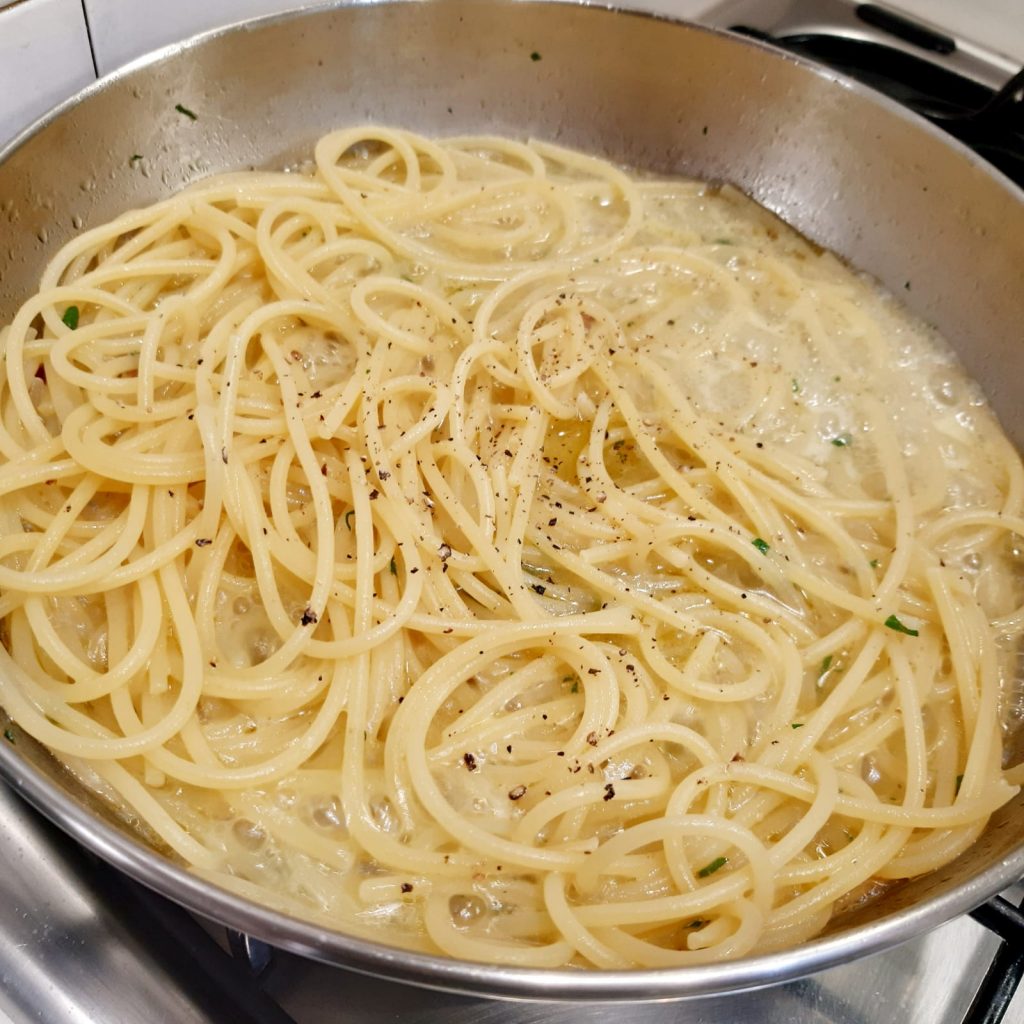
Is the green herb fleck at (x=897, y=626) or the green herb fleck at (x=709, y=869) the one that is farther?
the green herb fleck at (x=897, y=626)

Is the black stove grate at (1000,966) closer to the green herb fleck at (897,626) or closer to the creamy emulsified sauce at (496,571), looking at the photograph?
the creamy emulsified sauce at (496,571)

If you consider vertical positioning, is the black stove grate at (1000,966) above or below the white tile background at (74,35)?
below

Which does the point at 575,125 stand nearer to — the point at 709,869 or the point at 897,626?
the point at 897,626

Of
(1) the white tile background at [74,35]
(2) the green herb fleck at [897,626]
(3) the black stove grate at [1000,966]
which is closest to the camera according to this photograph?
(3) the black stove grate at [1000,966]

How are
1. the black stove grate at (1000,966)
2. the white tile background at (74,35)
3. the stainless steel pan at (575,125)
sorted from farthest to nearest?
the stainless steel pan at (575,125)
the white tile background at (74,35)
the black stove grate at (1000,966)

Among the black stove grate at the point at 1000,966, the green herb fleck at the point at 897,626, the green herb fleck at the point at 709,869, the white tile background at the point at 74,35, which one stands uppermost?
the white tile background at the point at 74,35

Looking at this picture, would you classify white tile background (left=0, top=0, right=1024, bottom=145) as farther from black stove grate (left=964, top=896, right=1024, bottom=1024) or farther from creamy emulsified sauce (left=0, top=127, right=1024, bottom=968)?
black stove grate (left=964, top=896, right=1024, bottom=1024)

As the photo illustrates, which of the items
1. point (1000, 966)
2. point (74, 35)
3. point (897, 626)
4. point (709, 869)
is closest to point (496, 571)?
point (709, 869)

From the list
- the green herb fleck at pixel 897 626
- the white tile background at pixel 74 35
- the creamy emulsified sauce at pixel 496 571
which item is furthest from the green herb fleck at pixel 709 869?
the white tile background at pixel 74 35
